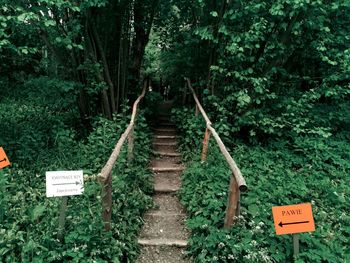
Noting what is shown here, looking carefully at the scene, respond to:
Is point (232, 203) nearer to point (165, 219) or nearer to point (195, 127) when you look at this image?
point (165, 219)

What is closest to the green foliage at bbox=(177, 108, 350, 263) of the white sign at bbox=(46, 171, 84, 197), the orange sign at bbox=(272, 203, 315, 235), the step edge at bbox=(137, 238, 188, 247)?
the step edge at bbox=(137, 238, 188, 247)

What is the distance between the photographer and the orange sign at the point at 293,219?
3.04m

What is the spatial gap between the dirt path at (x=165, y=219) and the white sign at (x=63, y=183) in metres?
1.42

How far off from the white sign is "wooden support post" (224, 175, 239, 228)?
5.71 ft

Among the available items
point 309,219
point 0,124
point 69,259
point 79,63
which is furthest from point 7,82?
point 309,219

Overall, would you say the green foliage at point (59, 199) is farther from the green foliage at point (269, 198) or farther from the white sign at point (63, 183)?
the green foliage at point (269, 198)

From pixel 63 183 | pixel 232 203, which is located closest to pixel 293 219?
pixel 232 203

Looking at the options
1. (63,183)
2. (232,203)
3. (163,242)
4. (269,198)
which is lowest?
(163,242)

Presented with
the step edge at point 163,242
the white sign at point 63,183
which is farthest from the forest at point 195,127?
the white sign at point 63,183

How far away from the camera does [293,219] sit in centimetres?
308

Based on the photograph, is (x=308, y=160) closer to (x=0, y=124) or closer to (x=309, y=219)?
(x=309, y=219)

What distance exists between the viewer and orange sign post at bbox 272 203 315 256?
3045 millimetres

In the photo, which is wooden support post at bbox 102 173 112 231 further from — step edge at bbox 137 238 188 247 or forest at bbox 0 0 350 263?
step edge at bbox 137 238 188 247

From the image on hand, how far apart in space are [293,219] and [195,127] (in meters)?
4.18
